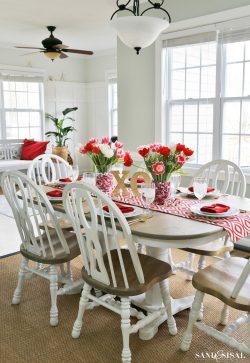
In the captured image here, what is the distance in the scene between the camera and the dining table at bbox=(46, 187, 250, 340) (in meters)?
1.78

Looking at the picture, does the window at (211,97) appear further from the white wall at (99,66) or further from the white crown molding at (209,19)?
the white wall at (99,66)

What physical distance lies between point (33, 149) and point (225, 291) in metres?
6.02

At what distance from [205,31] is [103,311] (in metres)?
2.86

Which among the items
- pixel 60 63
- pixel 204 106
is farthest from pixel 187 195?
pixel 60 63

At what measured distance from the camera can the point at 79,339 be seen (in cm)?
217

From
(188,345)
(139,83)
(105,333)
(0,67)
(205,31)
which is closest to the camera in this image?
(188,345)

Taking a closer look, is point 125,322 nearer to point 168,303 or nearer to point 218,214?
point 168,303

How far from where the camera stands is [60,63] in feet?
26.4

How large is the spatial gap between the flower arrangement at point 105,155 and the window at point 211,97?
5.62 feet

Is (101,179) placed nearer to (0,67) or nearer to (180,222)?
(180,222)

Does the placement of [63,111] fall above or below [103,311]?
above

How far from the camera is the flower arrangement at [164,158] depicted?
2.18 meters

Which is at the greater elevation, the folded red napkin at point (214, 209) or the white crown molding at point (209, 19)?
the white crown molding at point (209, 19)

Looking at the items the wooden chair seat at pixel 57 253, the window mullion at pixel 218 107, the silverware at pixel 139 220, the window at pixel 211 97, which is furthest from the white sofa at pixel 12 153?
the silverware at pixel 139 220
